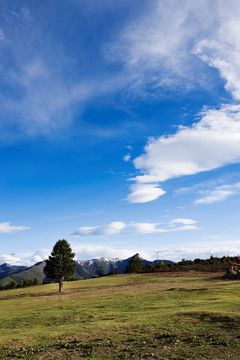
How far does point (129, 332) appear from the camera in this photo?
1728 cm

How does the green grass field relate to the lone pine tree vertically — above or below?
below

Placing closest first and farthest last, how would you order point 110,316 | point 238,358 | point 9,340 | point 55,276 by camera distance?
1. point 238,358
2. point 9,340
3. point 110,316
4. point 55,276

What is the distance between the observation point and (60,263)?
190ft

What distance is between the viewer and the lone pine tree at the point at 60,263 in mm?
57750

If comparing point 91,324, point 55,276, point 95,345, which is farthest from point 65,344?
point 55,276

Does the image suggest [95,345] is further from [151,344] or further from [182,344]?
[182,344]

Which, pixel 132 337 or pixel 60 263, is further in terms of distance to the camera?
pixel 60 263

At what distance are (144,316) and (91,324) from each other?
14.5 feet

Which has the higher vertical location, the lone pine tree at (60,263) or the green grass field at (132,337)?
the lone pine tree at (60,263)

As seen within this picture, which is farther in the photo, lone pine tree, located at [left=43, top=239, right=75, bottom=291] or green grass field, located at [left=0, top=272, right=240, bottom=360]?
lone pine tree, located at [left=43, top=239, right=75, bottom=291]

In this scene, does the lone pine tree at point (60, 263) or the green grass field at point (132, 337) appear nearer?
the green grass field at point (132, 337)

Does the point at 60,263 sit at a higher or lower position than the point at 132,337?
higher

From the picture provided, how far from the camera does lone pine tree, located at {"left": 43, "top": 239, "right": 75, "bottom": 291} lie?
189 ft

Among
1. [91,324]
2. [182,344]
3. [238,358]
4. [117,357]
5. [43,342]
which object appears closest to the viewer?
[238,358]
